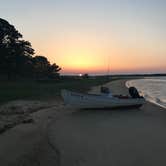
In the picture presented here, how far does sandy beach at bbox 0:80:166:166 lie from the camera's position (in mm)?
6855

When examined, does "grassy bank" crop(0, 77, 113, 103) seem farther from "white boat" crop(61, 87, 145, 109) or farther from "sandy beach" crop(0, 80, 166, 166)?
"sandy beach" crop(0, 80, 166, 166)

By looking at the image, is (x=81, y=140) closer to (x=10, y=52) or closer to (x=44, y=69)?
(x=10, y=52)

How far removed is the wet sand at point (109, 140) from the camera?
6977mm

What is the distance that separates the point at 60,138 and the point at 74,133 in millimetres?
979

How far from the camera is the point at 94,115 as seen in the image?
14102 millimetres

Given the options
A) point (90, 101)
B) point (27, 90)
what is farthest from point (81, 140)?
point (27, 90)

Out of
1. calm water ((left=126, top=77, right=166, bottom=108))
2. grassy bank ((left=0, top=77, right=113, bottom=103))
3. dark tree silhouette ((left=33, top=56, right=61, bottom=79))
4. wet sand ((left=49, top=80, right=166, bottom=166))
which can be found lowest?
calm water ((left=126, top=77, right=166, bottom=108))

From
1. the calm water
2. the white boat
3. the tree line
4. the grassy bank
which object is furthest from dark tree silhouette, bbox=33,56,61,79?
the white boat

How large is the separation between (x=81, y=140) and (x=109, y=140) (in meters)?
1.11

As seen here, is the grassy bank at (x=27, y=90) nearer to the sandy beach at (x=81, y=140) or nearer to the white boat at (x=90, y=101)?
the white boat at (x=90, y=101)

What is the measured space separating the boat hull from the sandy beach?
5.79 feet

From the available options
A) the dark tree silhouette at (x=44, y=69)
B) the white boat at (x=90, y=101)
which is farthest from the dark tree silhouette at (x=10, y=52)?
the white boat at (x=90, y=101)

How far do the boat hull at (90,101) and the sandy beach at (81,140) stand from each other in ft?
5.79

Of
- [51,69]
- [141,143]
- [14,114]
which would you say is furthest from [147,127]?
[51,69]
